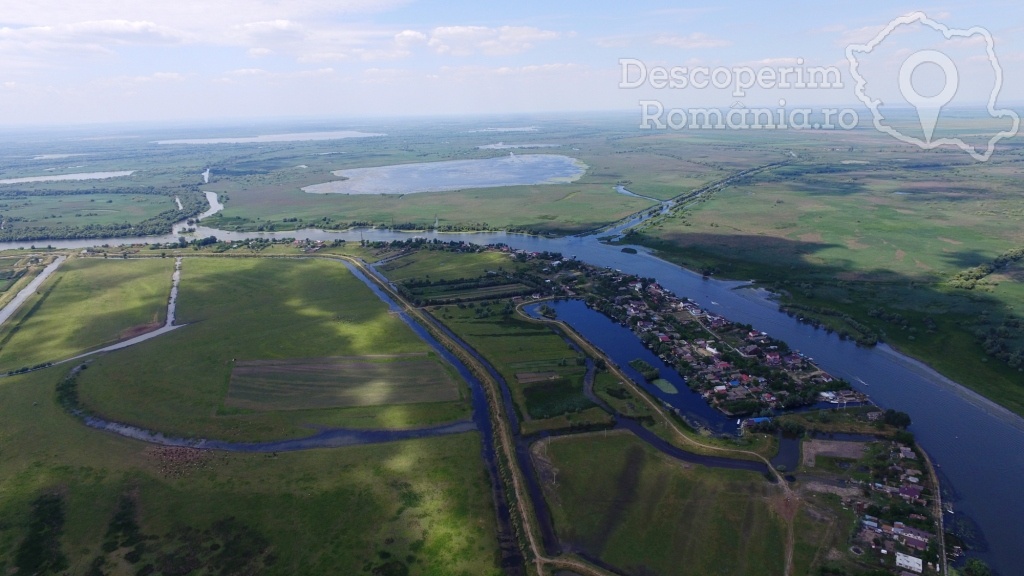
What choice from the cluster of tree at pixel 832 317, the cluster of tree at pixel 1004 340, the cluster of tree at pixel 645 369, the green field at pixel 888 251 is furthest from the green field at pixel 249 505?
the cluster of tree at pixel 1004 340

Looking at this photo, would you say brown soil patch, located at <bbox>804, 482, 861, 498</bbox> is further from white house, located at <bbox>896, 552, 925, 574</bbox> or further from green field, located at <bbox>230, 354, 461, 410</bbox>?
green field, located at <bbox>230, 354, 461, 410</bbox>

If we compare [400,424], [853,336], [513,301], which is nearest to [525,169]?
[513,301]

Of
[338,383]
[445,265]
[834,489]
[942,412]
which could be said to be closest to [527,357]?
[338,383]

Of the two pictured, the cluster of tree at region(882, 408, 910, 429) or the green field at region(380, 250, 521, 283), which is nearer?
the cluster of tree at region(882, 408, 910, 429)

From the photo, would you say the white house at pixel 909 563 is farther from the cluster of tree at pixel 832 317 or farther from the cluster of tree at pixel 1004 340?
the cluster of tree at pixel 1004 340

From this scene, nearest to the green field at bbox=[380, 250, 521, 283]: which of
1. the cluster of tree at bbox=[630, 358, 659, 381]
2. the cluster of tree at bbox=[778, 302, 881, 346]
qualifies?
the cluster of tree at bbox=[630, 358, 659, 381]

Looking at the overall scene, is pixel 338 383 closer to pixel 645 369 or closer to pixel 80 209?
pixel 645 369
